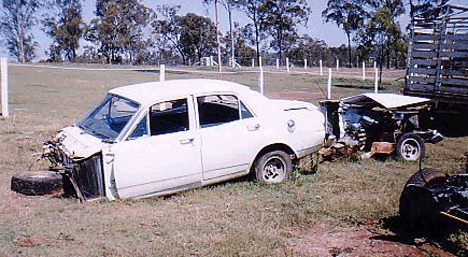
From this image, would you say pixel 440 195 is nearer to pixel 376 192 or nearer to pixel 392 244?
pixel 392 244

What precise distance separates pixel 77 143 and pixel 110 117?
Result: 67cm

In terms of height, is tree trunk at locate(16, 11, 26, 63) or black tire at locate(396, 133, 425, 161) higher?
tree trunk at locate(16, 11, 26, 63)

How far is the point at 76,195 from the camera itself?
630cm

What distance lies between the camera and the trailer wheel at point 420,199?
4.93 metres

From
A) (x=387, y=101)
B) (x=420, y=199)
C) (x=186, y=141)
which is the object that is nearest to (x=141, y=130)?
(x=186, y=141)

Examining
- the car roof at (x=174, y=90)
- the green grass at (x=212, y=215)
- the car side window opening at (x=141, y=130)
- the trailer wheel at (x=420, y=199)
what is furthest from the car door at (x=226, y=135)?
the trailer wheel at (x=420, y=199)

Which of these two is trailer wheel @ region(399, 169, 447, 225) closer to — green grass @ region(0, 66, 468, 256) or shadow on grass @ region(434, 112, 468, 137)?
green grass @ region(0, 66, 468, 256)

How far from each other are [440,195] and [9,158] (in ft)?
22.5

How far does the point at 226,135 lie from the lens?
6.62 meters

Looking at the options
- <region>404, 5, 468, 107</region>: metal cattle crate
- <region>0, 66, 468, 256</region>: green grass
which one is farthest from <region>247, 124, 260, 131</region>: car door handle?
<region>404, 5, 468, 107</region>: metal cattle crate

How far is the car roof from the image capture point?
648cm

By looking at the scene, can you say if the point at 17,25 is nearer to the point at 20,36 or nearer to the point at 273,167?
the point at 20,36

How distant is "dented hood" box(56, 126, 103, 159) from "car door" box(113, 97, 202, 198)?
32cm

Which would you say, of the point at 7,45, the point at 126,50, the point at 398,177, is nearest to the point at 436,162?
the point at 398,177
